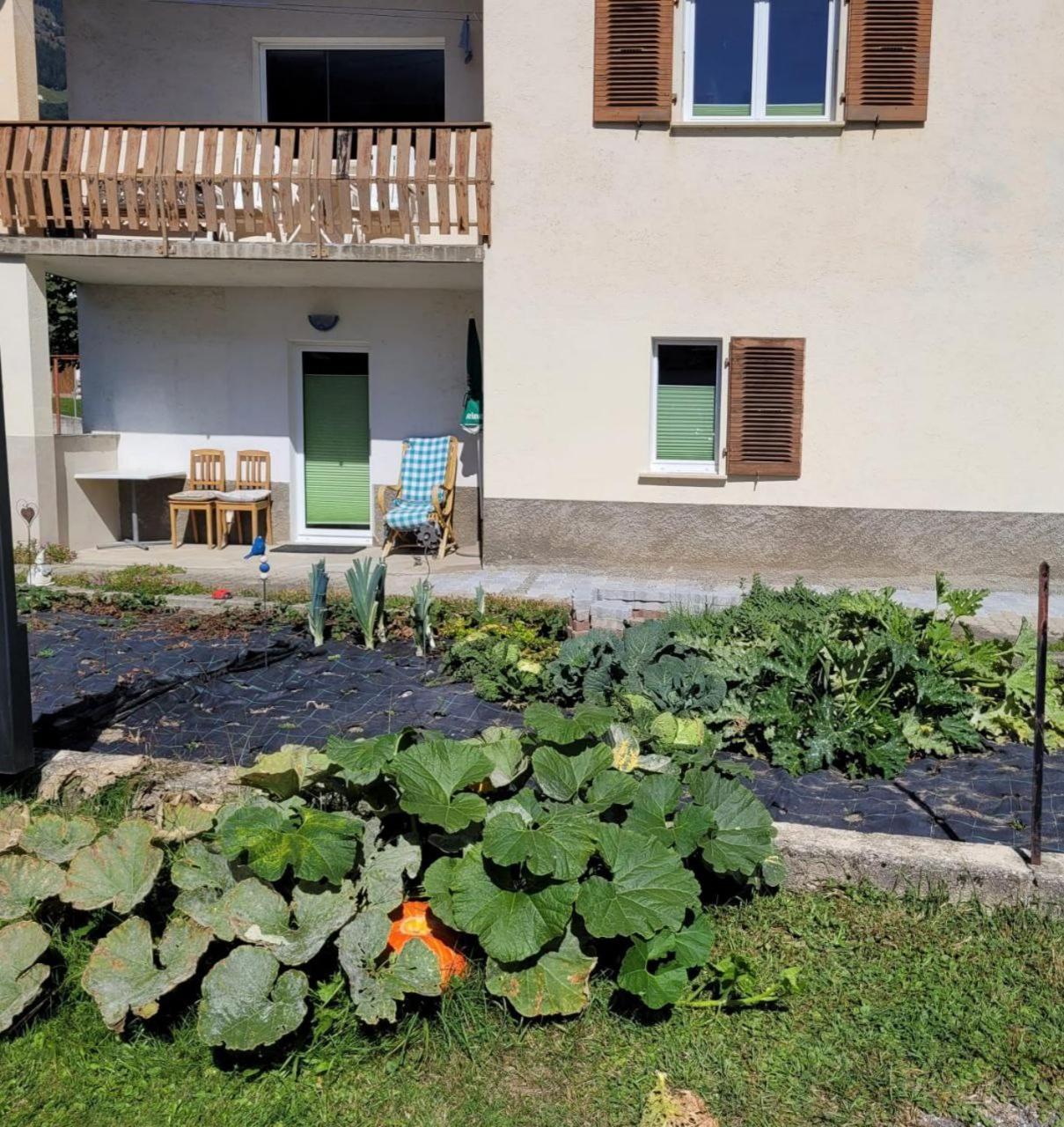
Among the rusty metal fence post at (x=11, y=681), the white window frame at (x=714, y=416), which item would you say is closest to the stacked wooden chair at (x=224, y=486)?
the white window frame at (x=714, y=416)

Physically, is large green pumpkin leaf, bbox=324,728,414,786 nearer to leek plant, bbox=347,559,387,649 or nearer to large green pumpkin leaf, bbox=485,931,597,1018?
large green pumpkin leaf, bbox=485,931,597,1018

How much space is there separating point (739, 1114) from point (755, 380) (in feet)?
26.9

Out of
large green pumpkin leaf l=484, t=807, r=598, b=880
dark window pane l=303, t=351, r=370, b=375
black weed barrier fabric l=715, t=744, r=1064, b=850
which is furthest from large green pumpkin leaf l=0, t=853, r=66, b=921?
dark window pane l=303, t=351, r=370, b=375

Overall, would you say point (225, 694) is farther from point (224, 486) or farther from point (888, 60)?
point (888, 60)

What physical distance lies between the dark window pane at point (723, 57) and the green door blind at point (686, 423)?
256 cm

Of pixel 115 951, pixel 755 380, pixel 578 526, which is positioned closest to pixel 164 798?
pixel 115 951

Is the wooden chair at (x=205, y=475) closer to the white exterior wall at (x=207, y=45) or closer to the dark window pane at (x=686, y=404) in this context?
the white exterior wall at (x=207, y=45)

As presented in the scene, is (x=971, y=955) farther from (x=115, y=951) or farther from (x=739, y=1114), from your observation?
(x=115, y=951)

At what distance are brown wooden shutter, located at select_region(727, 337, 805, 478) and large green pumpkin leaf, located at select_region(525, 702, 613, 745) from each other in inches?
270

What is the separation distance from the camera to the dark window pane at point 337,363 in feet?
40.8

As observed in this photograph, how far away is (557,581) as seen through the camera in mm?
9414

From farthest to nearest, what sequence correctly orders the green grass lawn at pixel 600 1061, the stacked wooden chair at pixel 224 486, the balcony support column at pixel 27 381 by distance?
the stacked wooden chair at pixel 224 486
the balcony support column at pixel 27 381
the green grass lawn at pixel 600 1061

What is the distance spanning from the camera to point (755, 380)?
10016 mm

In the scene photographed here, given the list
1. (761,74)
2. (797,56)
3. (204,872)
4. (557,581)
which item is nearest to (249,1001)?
(204,872)
